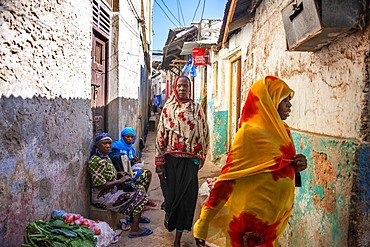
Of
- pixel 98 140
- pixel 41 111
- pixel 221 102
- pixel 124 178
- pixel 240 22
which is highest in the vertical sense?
pixel 240 22

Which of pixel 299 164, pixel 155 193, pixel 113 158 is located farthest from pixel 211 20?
pixel 299 164

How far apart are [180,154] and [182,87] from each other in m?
0.70

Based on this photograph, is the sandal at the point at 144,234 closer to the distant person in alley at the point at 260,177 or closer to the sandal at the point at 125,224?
the sandal at the point at 125,224

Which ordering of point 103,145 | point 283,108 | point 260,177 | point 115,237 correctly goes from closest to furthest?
point 260,177 → point 283,108 → point 115,237 → point 103,145

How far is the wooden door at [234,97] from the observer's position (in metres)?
6.80

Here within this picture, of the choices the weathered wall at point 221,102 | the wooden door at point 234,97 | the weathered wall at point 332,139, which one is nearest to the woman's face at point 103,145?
the weathered wall at point 332,139

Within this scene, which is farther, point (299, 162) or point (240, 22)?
point (240, 22)

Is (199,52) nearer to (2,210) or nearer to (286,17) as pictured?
(286,17)

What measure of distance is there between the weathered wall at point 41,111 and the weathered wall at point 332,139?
2055 mm

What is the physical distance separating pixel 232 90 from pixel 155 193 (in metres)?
3.14

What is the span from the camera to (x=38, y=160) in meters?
2.41

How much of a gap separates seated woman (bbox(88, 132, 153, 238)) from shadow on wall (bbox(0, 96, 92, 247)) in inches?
6.5

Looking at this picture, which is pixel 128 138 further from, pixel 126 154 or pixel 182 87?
pixel 182 87

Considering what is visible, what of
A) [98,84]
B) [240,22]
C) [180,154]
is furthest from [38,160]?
[240,22]
